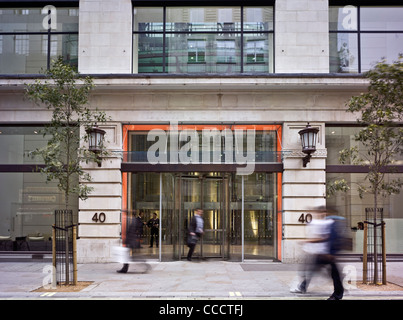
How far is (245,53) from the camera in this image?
15961 mm

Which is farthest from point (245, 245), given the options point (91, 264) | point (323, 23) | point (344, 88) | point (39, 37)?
point (39, 37)

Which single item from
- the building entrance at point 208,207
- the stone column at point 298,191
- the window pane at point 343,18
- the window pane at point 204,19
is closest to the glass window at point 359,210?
the stone column at point 298,191

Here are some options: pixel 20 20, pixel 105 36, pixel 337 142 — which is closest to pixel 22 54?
Answer: pixel 20 20

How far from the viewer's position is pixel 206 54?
16.0 m

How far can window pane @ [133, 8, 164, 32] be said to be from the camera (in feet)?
52.9

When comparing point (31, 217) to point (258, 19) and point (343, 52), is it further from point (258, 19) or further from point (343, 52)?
point (343, 52)

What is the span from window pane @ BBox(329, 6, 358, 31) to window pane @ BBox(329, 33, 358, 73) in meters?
0.28

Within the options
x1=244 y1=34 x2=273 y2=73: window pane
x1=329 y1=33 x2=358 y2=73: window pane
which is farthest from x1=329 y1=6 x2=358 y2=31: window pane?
x1=244 y1=34 x2=273 y2=73: window pane

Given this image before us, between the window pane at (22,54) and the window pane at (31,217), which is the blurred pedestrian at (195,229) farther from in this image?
the window pane at (22,54)

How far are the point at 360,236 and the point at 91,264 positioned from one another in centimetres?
997

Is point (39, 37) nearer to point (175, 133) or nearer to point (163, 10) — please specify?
point (163, 10)

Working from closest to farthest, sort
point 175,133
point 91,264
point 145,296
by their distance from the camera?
point 145,296, point 91,264, point 175,133

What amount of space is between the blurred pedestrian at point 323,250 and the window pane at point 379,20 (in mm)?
10290

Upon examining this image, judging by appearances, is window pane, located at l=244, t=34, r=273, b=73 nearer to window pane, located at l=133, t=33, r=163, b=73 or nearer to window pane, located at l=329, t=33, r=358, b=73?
window pane, located at l=329, t=33, r=358, b=73
